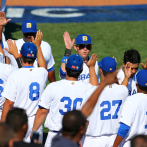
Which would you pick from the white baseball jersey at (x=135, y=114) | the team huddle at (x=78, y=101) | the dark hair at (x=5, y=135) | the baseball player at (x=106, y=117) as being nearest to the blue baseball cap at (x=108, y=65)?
the team huddle at (x=78, y=101)

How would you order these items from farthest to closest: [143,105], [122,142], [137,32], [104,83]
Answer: [137,32] → [122,142] → [143,105] → [104,83]

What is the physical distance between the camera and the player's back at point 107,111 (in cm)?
400

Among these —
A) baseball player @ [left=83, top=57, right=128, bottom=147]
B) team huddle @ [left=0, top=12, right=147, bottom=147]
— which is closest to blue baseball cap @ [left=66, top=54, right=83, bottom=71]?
team huddle @ [left=0, top=12, right=147, bottom=147]

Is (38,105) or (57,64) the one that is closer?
(38,105)

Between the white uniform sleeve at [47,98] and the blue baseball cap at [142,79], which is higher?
the blue baseball cap at [142,79]

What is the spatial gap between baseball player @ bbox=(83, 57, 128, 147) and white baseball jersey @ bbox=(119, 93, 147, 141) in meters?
0.16

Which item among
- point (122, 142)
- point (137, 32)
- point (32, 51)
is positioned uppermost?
point (137, 32)

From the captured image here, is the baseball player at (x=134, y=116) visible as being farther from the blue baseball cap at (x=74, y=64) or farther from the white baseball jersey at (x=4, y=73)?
the white baseball jersey at (x=4, y=73)

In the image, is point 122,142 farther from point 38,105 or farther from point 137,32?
point 137,32

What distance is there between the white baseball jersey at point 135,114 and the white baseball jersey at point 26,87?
1317 mm

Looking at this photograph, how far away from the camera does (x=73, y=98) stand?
4012mm

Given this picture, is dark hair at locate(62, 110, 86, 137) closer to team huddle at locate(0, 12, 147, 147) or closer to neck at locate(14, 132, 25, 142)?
neck at locate(14, 132, 25, 142)
